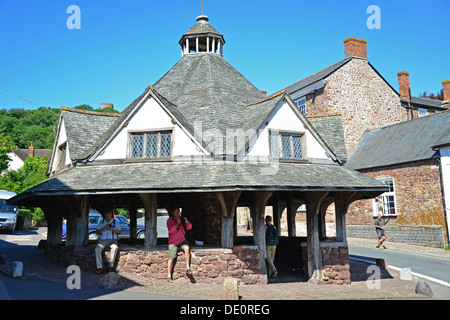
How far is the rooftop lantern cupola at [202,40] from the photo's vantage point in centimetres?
1806

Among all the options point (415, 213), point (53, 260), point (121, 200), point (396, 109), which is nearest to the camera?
Answer: point (53, 260)

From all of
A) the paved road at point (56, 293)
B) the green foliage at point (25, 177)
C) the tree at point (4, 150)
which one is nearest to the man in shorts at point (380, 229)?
the paved road at point (56, 293)

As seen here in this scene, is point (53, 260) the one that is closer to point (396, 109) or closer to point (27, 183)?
point (27, 183)

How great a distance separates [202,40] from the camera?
60.0 ft

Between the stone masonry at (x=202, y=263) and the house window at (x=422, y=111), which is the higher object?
the house window at (x=422, y=111)

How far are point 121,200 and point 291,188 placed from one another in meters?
7.58

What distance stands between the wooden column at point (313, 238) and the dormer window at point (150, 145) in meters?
4.84

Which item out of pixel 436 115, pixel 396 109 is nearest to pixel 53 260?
pixel 436 115

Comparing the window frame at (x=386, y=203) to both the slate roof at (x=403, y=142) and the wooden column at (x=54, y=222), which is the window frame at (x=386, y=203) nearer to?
the slate roof at (x=403, y=142)

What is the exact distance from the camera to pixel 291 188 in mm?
9852

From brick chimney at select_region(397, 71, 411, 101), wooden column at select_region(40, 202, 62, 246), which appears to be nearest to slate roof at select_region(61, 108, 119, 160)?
wooden column at select_region(40, 202, 62, 246)

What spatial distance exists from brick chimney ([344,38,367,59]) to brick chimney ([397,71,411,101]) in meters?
5.10

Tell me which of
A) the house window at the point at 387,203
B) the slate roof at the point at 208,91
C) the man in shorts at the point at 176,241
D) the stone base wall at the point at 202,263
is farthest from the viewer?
the house window at the point at 387,203

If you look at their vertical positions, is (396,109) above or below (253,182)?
above
